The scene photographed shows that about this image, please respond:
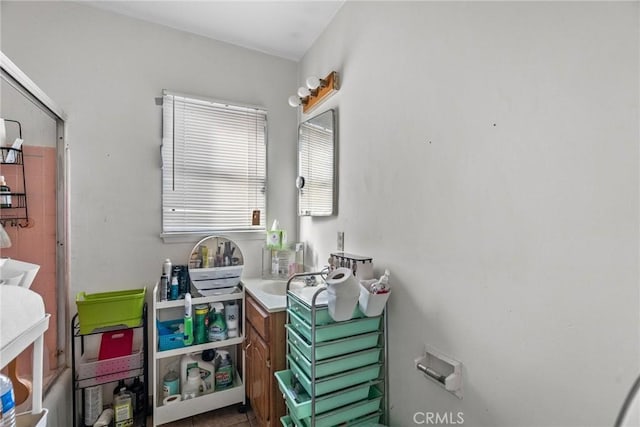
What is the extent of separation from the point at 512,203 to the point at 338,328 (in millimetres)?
838

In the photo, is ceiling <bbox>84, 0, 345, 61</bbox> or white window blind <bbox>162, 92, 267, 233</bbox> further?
white window blind <bbox>162, 92, 267, 233</bbox>

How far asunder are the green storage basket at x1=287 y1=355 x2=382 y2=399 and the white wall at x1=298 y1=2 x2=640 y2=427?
12 cm

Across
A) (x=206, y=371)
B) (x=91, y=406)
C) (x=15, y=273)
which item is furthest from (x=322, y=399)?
(x=91, y=406)

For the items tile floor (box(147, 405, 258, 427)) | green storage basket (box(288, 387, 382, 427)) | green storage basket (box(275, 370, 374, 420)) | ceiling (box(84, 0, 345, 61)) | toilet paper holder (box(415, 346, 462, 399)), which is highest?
ceiling (box(84, 0, 345, 61))

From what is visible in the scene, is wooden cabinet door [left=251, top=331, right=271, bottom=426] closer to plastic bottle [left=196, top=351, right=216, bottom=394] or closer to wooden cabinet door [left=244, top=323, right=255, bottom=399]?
wooden cabinet door [left=244, top=323, right=255, bottom=399]

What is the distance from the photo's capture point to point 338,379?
124 cm

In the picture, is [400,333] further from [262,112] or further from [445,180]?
[262,112]

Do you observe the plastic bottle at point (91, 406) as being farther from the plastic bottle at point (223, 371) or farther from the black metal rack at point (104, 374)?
the plastic bottle at point (223, 371)

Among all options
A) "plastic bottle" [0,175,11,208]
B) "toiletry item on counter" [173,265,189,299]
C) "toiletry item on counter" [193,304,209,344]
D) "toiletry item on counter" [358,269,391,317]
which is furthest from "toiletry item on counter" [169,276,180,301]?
"toiletry item on counter" [358,269,391,317]

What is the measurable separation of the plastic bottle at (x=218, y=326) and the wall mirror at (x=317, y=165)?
912 mm

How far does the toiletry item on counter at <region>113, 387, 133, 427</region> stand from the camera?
1679 mm

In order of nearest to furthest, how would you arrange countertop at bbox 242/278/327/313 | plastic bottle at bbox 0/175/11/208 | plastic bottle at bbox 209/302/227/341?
plastic bottle at bbox 0/175/11/208
countertop at bbox 242/278/327/313
plastic bottle at bbox 209/302/227/341

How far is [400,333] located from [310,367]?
0.44 m

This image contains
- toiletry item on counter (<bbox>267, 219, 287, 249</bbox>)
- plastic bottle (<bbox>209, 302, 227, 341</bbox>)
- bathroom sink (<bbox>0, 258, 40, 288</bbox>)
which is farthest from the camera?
toiletry item on counter (<bbox>267, 219, 287, 249</bbox>)
